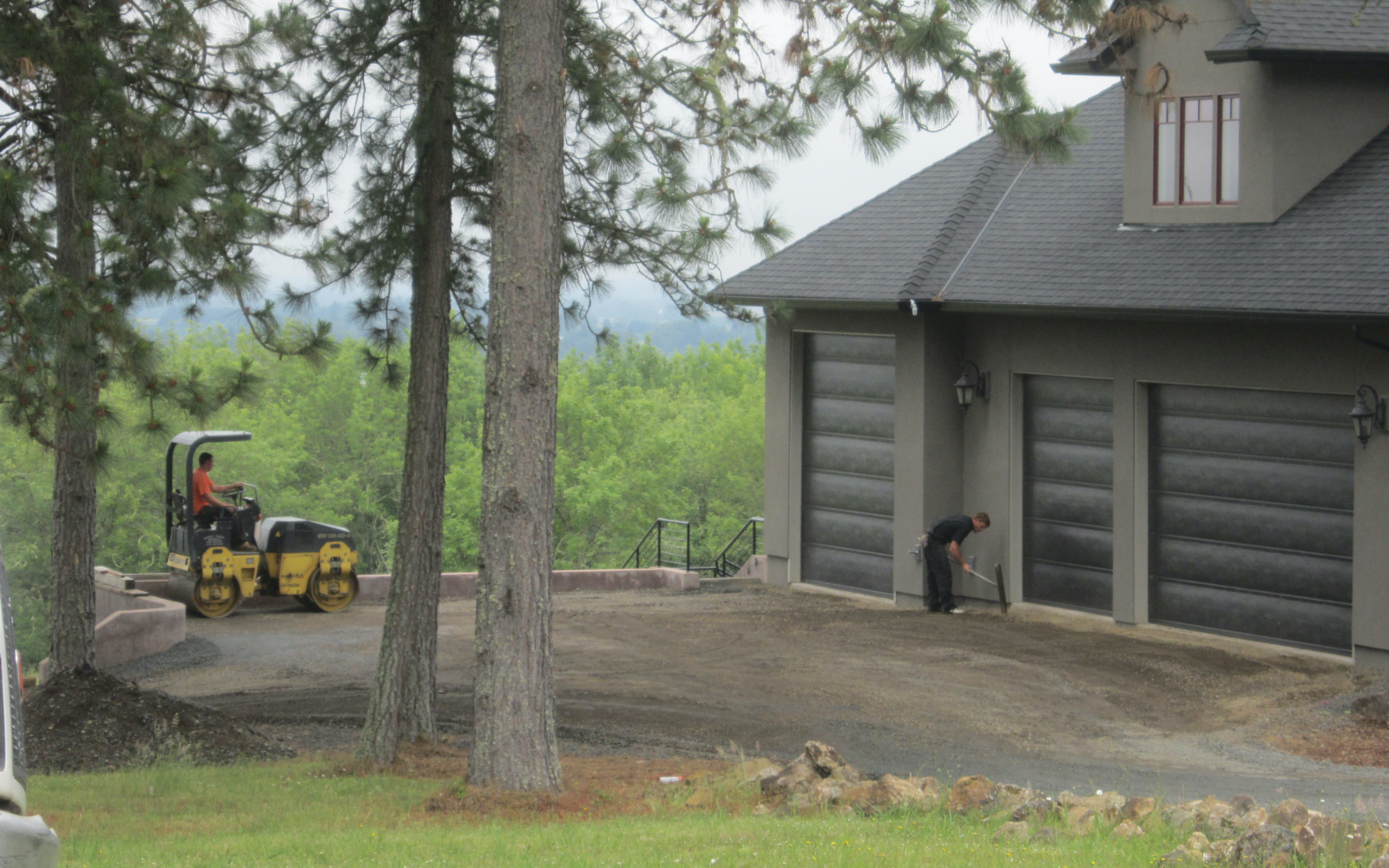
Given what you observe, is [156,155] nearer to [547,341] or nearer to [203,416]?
[203,416]

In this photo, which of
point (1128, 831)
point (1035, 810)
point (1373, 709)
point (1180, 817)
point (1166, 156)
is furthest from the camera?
point (1166, 156)

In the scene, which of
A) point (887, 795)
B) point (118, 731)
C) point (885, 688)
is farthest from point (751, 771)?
point (118, 731)

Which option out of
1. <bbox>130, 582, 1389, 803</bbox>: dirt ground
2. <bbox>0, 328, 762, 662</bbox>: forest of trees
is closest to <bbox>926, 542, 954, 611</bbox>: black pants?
<bbox>130, 582, 1389, 803</bbox>: dirt ground

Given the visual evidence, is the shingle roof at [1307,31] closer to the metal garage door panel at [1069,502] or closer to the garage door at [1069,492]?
the garage door at [1069,492]

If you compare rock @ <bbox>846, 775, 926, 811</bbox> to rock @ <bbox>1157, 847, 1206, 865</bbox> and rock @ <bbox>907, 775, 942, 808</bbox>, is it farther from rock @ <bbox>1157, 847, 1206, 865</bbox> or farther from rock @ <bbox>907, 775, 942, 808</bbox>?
rock @ <bbox>1157, 847, 1206, 865</bbox>

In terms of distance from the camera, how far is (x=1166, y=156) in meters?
16.1

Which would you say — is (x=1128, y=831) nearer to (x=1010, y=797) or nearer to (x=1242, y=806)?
(x=1242, y=806)

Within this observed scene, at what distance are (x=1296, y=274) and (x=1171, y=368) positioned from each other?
184 centimetres

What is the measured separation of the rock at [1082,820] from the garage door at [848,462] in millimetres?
10862

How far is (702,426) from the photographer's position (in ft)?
263

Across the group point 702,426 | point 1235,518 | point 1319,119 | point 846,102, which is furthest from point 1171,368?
point 702,426

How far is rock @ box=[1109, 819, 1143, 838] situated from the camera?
6.73 meters

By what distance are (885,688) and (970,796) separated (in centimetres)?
478

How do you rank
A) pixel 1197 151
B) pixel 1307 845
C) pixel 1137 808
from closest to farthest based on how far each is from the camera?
pixel 1307 845 → pixel 1137 808 → pixel 1197 151
